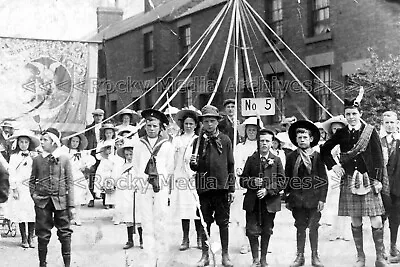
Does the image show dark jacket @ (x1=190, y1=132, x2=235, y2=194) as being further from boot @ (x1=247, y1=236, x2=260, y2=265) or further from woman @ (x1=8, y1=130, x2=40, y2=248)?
woman @ (x1=8, y1=130, x2=40, y2=248)

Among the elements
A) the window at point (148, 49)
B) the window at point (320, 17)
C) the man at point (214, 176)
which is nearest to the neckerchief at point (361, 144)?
the man at point (214, 176)

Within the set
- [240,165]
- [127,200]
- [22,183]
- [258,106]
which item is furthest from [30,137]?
[258,106]

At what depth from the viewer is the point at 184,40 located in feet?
70.1

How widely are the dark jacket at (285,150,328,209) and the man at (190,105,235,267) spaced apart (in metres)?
0.66

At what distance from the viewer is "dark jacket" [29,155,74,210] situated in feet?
22.4

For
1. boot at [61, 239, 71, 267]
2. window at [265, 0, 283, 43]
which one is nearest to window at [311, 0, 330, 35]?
window at [265, 0, 283, 43]

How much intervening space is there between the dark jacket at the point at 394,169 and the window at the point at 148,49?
1629 centimetres

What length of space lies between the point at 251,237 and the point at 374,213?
53.3 inches

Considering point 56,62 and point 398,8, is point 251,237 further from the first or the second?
point 56,62

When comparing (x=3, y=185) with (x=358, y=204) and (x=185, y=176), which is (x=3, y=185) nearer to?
(x=358, y=204)

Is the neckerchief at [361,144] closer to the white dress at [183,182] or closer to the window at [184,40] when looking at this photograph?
the white dress at [183,182]

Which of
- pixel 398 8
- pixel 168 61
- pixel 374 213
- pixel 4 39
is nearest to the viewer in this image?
pixel 374 213

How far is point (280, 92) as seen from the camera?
1636 cm

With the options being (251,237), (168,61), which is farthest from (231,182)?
(168,61)
